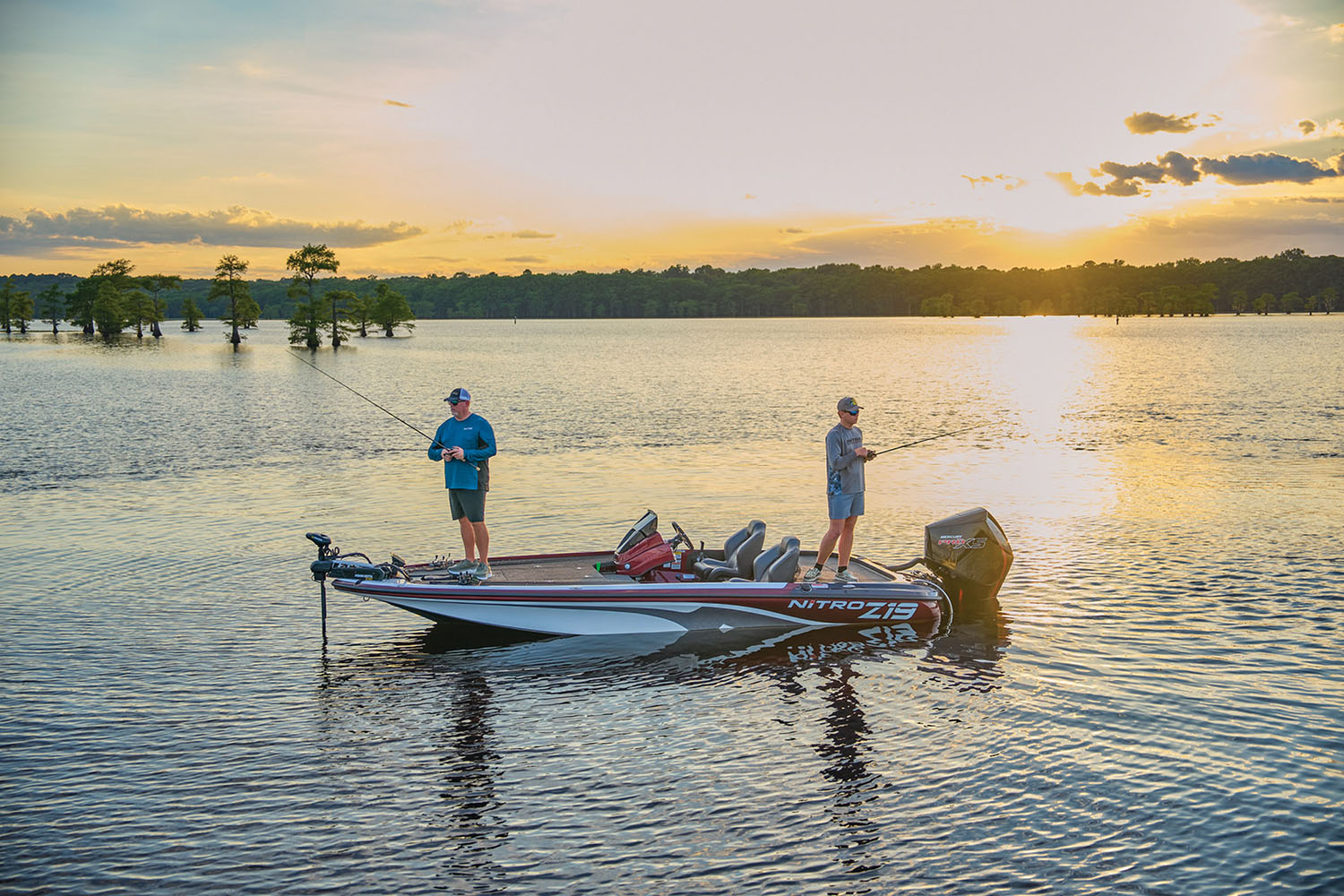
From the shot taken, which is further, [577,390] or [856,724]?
[577,390]

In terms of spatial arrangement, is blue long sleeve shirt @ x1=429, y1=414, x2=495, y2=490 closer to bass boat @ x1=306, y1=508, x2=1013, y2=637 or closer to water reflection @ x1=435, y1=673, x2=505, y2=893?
bass boat @ x1=306, y1=508, x2=1013, y2=637

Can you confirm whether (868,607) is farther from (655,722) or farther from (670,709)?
(655,722)

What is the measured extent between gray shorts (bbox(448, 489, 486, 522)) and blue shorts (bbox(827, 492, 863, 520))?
4.95 metres

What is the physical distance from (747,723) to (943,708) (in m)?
2.38

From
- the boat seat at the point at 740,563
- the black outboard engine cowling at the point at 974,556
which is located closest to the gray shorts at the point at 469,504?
the boat seat at the point at 740,563

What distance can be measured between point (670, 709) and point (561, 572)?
3.98m

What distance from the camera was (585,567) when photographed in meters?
15.2

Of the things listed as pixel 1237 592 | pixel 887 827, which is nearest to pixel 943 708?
pixel 887 827

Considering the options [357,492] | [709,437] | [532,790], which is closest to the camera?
[532,790]

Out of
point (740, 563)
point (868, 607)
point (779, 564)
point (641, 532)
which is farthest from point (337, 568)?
point (868, 607)

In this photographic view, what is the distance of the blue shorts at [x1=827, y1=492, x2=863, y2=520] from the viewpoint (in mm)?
14008

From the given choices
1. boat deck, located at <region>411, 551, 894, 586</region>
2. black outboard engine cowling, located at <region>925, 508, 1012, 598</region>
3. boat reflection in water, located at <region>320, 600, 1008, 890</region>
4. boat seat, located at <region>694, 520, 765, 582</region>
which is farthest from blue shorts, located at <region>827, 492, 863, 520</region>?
black outboard engine cowling, located at <region>925, 508, 1012, 598</region>

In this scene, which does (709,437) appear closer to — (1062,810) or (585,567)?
(585,567)

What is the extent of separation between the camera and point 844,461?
13.8m
